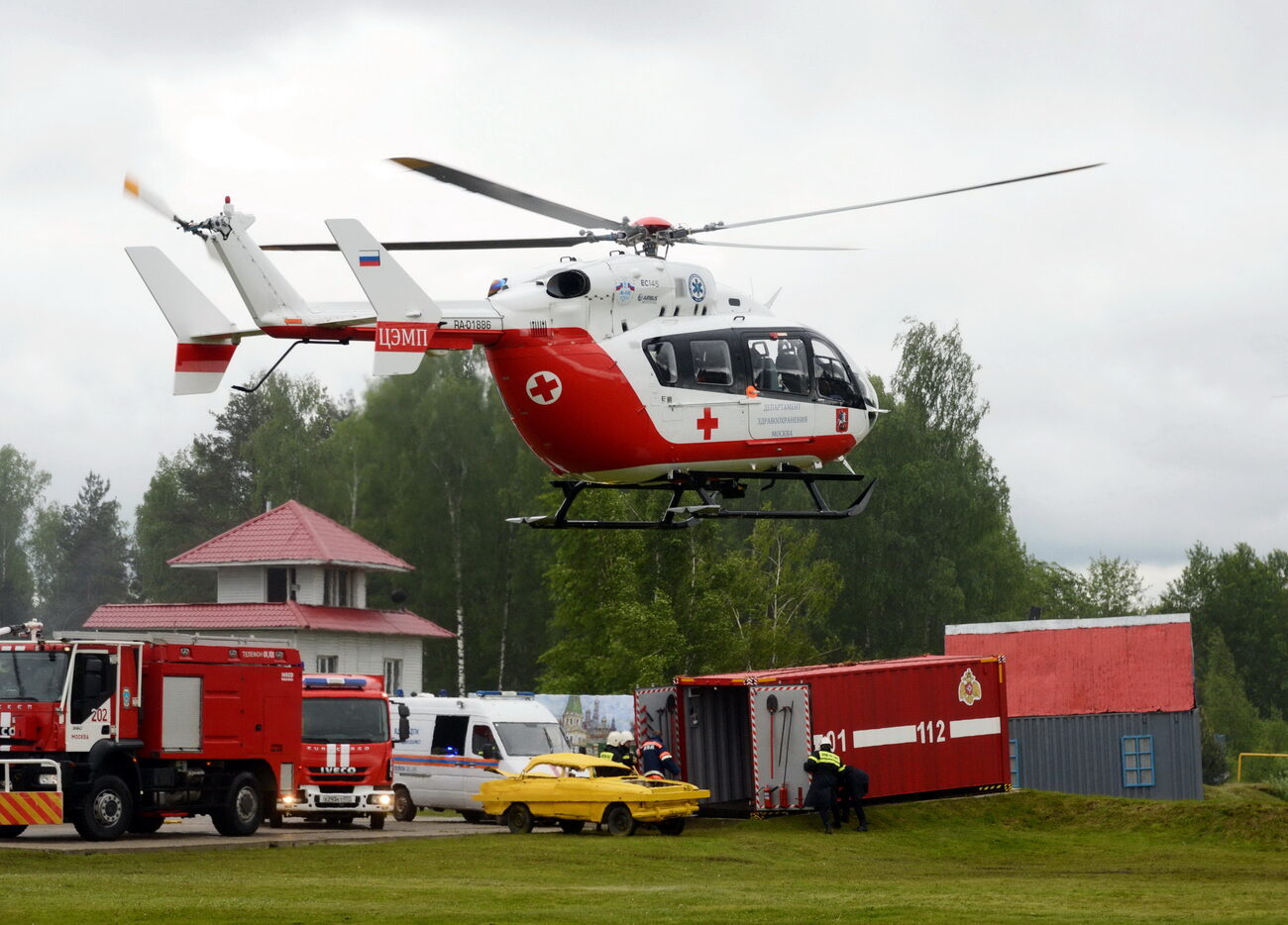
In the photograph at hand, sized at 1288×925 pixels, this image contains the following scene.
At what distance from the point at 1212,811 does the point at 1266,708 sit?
6323cm

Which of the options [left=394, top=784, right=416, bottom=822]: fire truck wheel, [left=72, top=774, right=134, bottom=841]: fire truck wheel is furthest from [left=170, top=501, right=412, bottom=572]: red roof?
[left=72, top=774, right=134, bottom=841]: fire truck wheel

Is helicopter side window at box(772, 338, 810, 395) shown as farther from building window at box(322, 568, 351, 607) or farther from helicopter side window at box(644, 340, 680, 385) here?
building window at box(322, 568, 351, 607)

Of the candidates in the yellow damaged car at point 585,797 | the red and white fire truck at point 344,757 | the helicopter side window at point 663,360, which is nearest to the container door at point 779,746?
the yellow damaged car at point 585,797

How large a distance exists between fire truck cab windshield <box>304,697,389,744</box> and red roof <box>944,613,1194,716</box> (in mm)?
14666

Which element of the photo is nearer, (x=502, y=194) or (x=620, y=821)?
(x=502, y=194)

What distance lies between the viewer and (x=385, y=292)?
1734 cm

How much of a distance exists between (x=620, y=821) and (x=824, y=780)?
3.26 meters

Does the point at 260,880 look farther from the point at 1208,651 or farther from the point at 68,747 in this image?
the point at 1208,651

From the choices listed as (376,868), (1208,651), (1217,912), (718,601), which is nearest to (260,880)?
(376,868)

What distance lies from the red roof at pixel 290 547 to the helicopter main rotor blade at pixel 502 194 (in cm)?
3071

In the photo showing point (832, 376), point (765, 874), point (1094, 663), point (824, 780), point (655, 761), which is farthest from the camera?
point (1094, 663)

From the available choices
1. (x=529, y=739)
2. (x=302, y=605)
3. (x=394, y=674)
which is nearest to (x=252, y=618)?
(x=302, y=605)

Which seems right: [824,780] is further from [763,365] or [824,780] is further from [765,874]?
[763,365]

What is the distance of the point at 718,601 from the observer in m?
45.9
